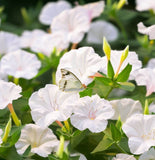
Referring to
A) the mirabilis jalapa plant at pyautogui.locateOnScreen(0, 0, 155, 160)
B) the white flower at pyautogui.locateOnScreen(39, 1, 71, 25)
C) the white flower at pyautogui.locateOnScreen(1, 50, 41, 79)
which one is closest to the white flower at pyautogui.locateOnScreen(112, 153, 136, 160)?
the mirabilis jalapa plant at pyautogui.locateOnScreen(0, 0, 155, 160)

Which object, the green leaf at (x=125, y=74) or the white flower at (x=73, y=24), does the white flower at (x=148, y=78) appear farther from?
the white flower at (x=73, y=24)

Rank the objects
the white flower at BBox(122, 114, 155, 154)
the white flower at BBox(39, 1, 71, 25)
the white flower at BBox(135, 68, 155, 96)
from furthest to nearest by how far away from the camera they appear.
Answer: the white flower at BBox(39, 1, 71, 25) → the white flower at BBox(135, 68, 155, 96) → the white flower at BBox(122, 114, 155, 154)

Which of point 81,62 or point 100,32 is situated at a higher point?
point 81,62

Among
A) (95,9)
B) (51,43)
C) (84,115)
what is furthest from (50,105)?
(95,9)

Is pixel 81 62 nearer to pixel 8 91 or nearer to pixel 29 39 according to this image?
pixel 8 91

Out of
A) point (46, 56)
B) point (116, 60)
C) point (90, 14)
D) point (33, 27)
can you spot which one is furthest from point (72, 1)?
point (116, 60)

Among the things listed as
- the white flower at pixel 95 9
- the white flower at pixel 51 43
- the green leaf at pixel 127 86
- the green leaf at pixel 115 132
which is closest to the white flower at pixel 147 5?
the white flower at pixel 95 9

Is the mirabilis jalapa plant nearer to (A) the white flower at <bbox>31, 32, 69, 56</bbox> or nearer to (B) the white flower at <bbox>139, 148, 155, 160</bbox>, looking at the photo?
(B) the white flower at <bbox>139, 148, 155, 160</bbox>
